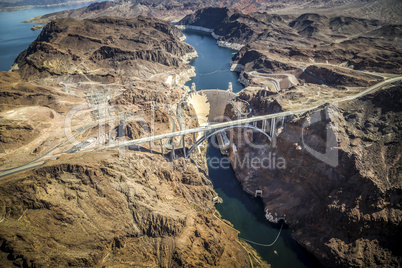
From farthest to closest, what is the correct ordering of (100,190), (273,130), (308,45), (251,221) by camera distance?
1. (308,45)
2. (273,130)
3. (251,221)
4. (100,190)

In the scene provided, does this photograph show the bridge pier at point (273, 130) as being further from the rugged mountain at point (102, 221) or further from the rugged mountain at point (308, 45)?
the rugged mountain at point (308, 45)

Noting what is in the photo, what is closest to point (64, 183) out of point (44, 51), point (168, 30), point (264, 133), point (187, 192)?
point (187, 192)

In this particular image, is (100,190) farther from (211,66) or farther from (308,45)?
(308,45)

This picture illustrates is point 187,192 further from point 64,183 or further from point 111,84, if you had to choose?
point 111,84

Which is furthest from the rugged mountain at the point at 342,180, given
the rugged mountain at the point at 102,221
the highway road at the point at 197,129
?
the rugged mountain at the point at 102,221

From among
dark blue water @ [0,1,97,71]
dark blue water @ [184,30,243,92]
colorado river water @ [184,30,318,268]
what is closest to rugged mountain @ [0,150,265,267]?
colorado river water @ [184,30,318,268]

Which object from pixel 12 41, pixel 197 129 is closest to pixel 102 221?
pixel 197 129

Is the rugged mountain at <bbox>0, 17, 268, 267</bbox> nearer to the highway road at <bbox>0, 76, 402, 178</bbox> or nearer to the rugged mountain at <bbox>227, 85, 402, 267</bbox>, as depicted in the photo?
the highway road at <bbox>0, 76, 402, 178</bbox>
